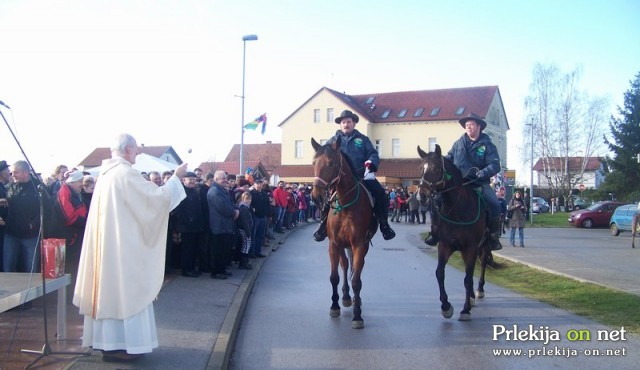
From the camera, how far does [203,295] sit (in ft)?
27.6

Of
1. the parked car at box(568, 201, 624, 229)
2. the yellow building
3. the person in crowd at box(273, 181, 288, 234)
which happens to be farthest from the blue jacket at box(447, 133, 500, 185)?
the yellow building

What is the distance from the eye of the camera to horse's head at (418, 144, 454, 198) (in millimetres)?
7312

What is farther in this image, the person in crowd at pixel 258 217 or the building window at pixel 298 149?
the building window at pixel 298 149

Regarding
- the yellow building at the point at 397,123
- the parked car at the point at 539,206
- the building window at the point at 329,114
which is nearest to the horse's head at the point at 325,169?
the yellow building at the point at 397,123

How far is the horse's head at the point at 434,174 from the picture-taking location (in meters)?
7.31

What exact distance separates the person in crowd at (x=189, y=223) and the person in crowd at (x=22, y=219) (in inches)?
103

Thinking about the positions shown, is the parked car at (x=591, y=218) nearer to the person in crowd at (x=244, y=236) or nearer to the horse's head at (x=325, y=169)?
the person in crowd at (x=244, y=236)

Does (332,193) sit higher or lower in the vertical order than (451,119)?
lower

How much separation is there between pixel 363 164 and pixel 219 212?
129 inches

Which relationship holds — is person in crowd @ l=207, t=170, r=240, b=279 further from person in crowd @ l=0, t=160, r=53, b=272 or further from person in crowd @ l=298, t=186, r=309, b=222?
person in crowd @ l=298, t=186, r=309, b=222

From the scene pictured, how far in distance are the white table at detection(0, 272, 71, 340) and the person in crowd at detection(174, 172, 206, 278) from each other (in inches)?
155

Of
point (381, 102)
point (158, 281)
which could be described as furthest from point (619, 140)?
point (158, 281)

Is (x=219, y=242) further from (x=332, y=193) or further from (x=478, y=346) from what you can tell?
(x=478, y=346)

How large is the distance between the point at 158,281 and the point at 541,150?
50332mm
